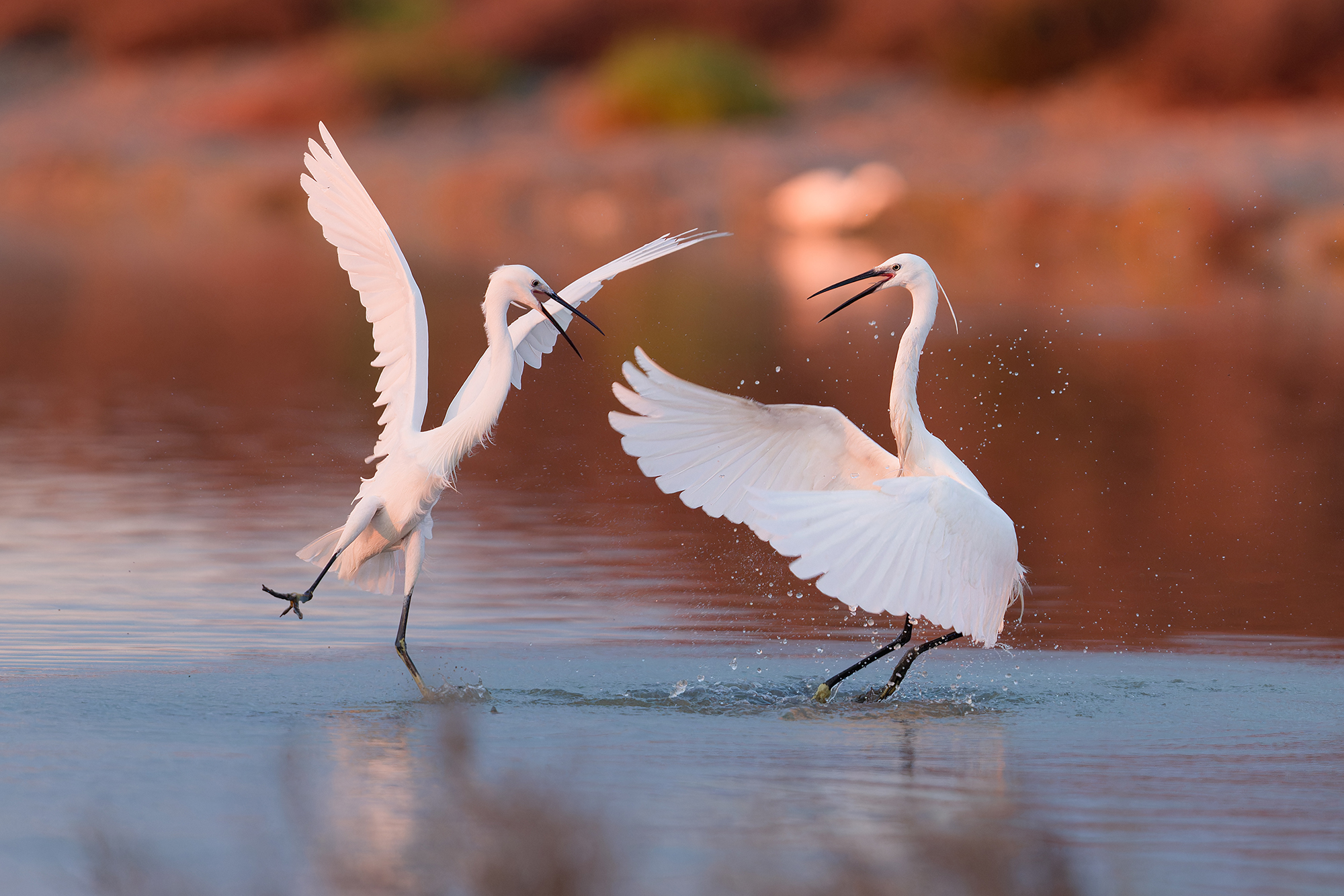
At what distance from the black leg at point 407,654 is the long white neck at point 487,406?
57cm

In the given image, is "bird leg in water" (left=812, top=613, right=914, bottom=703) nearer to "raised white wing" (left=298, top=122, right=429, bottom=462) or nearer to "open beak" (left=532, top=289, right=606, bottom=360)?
"open beak" (left=532, top=289, right=606, bottom=360)

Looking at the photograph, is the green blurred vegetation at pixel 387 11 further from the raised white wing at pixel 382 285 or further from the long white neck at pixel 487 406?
the long white neck at pixel 487 406

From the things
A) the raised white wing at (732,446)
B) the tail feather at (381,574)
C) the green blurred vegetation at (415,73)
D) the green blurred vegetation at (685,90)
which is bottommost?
the tail feather at (381,574)

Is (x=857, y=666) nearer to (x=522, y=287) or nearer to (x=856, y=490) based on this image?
(x=856, y=490)

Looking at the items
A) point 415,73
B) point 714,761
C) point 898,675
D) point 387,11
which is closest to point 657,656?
point 898,675

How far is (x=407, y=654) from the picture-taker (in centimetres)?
848

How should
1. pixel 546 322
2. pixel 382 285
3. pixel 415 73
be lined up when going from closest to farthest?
pixel 382 285
pixel 546 322
pixel 415 73

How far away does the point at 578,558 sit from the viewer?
36.0 ft

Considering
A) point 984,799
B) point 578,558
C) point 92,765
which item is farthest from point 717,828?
point 578,558

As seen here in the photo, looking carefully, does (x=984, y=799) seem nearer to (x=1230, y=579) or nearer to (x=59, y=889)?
(x=59, y=889)

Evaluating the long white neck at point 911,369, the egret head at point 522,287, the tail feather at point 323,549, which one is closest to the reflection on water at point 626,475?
the tail feather at point 323,549

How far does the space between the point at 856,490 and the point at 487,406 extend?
156cm

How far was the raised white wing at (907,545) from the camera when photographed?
7523mm

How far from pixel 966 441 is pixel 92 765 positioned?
913 cm
